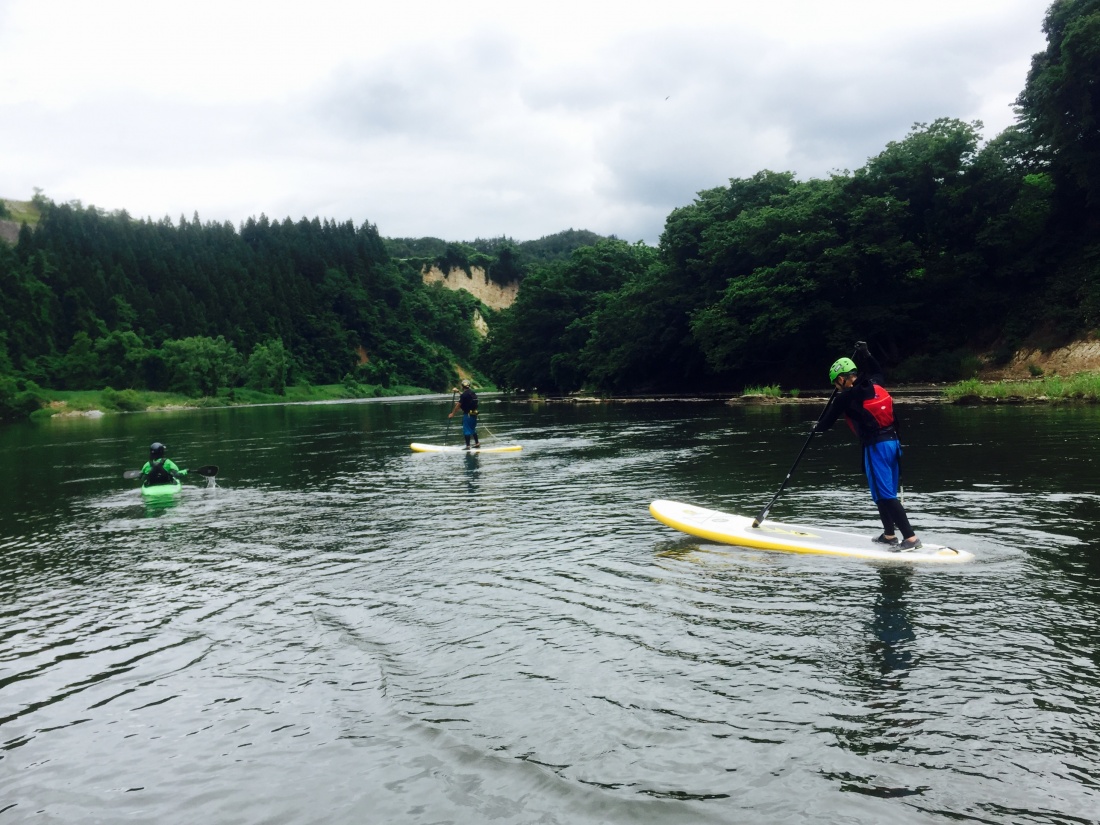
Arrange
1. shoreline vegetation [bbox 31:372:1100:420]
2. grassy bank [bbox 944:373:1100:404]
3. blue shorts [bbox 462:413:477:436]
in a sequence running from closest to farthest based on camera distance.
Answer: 1. blue shorts [bbox 462:413:477:436]
2. grassy bank [bbox 944:373:1100:404]
3. shoreline vegetation [bbox 31:372:1100:420]

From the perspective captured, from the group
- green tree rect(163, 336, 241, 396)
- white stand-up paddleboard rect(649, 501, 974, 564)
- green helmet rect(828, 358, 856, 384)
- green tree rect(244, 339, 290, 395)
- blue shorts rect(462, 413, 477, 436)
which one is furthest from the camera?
green tree rect(244, 339, 290, 395)

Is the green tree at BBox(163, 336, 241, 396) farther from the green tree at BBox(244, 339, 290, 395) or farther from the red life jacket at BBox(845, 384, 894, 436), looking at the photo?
the red life jacket at BBox(845, 384, 894, 436)

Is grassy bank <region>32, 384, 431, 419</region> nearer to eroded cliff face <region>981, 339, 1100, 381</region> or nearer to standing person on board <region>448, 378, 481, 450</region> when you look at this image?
standing person on board <region>448, 378, 481, 450</region>

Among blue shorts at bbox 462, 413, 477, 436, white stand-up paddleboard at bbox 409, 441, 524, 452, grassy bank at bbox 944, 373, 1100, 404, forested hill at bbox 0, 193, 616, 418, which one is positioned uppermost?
forested hill at bbox 0, 193, 616, 418

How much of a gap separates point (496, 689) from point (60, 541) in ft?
35.6

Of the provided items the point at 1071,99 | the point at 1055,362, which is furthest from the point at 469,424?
the point at 1071,99

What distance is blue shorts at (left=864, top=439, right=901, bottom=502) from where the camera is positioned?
974 centimetres

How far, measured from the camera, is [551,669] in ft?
21.5

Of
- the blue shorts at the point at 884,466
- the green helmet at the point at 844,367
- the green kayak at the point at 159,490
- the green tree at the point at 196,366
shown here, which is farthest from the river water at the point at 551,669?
the green tree at the point at 196,366

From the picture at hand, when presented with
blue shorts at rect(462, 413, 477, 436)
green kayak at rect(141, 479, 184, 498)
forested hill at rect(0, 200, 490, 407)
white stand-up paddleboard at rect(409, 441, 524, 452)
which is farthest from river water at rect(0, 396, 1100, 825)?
forested hill at rect(0, 200, 490, 407)

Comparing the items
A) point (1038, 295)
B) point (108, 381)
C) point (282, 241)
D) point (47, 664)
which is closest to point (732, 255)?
point (1038, 295)

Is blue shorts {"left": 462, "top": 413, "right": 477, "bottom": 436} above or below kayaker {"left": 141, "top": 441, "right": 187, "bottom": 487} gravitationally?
above

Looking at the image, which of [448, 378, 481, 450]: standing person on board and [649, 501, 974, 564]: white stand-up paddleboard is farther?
[448, 378, 481, 450]: standing person on board

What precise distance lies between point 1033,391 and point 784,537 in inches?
1234
